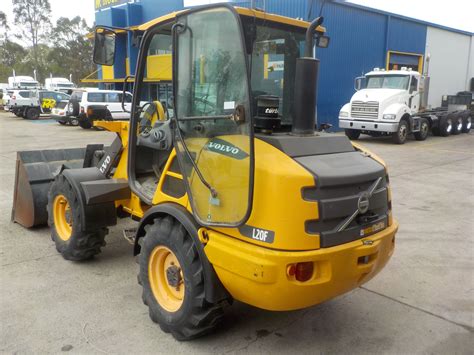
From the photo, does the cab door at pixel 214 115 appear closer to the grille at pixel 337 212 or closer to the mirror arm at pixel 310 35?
the grille at pixel 337 212

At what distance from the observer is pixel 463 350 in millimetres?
3160

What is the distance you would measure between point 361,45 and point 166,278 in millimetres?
18829

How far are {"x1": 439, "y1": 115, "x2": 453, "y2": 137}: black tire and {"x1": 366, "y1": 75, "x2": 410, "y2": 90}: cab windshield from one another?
362 centimetres

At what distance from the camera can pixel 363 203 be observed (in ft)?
9.24

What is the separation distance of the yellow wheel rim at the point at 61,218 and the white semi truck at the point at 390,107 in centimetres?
1240

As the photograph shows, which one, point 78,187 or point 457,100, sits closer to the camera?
point 78,187

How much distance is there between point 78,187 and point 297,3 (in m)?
14.5

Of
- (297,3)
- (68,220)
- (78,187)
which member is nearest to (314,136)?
(78,187)

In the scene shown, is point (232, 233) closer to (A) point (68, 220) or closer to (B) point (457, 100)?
(A) point (68, 220)

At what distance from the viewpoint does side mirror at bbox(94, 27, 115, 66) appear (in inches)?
149

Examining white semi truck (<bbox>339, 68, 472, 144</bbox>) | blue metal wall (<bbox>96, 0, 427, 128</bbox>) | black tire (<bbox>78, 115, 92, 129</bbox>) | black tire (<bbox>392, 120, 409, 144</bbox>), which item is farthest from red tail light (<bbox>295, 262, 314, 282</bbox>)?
black tire (<bbox>78, 115, 92, 129</bbox>)

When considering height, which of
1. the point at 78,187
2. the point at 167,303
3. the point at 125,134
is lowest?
the point at 167,303

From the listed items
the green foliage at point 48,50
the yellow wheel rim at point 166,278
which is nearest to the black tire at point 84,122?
the yellow wheel rim at point 166,278

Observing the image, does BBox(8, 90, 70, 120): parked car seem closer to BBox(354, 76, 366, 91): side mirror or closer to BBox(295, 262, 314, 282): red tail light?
BBox(354, 76, 366, 91): side mirror
